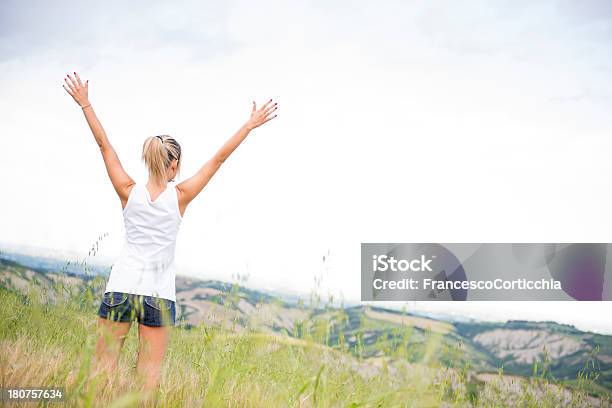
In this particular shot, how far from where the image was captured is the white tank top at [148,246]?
2.77 meters

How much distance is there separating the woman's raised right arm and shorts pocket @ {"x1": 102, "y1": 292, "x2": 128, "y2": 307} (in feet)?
1.65

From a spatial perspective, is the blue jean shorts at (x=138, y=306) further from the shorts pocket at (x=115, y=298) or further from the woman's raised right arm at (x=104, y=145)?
the woman's raised right arm at (x=104, y=145)

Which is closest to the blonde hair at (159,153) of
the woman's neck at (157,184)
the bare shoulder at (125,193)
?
the woman's neck at (157,184)

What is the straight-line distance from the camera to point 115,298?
2.76 metres

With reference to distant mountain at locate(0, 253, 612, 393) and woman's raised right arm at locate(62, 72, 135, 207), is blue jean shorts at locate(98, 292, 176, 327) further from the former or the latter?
woman's raised right arm at locate(62, 72, 135, 207)

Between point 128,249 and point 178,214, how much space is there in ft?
1.04

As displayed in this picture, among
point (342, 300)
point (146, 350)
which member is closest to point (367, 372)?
point (342, 300)

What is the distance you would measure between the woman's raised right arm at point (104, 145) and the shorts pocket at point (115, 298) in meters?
0.50

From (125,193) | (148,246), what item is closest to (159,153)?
(125,193)

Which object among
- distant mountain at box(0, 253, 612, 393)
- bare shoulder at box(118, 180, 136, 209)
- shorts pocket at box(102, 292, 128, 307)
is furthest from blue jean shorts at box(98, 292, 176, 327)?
bare shoulder at box(118, 180, 136, 209)

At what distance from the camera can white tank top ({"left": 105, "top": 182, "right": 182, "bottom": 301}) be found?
109 inches

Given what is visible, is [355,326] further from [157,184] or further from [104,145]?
[104,145]

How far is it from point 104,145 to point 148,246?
25.4 inches

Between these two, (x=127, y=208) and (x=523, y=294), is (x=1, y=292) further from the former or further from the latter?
(x=523, y=294)
